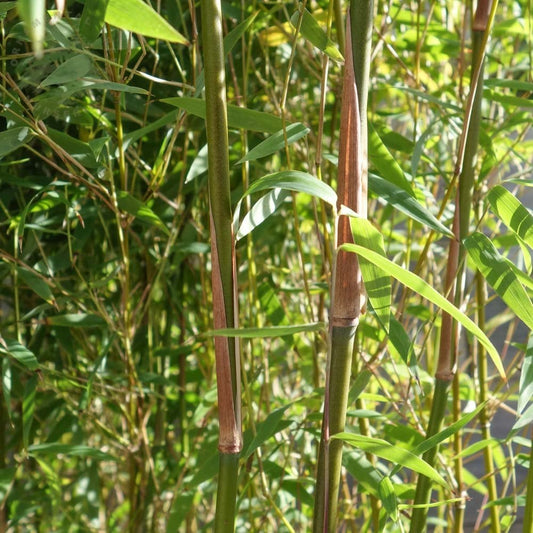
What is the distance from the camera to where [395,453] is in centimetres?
42

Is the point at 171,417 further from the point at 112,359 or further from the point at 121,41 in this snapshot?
the point at 121,41

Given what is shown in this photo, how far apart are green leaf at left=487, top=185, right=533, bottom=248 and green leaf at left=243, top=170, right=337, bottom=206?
13cm

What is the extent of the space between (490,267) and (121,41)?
0.30m

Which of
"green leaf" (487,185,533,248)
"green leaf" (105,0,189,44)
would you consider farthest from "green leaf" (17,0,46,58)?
"green leaf" (487,185,533,248)

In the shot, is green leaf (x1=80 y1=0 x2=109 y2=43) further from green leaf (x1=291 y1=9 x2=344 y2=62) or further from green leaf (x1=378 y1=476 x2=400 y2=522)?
green leaf (x1=378 y1=476 x2=400 y2=522)

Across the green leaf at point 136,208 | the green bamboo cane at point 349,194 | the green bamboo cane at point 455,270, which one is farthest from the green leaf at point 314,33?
the green leaf at point 136,208

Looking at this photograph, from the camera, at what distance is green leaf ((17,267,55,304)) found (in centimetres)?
63

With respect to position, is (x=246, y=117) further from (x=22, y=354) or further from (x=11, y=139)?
(x=22, y=354)

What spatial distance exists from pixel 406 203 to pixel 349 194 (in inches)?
2.7

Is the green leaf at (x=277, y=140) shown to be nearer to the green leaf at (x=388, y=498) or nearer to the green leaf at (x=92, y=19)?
the green leaf at (x=92, y=19)

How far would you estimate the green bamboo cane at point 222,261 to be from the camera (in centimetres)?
37

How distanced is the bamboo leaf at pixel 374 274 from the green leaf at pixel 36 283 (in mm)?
330

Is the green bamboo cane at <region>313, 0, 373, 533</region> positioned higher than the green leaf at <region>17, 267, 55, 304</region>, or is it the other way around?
the green bamboo cane at <region>313, 0, 373, 533</region>

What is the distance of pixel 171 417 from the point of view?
921mm
